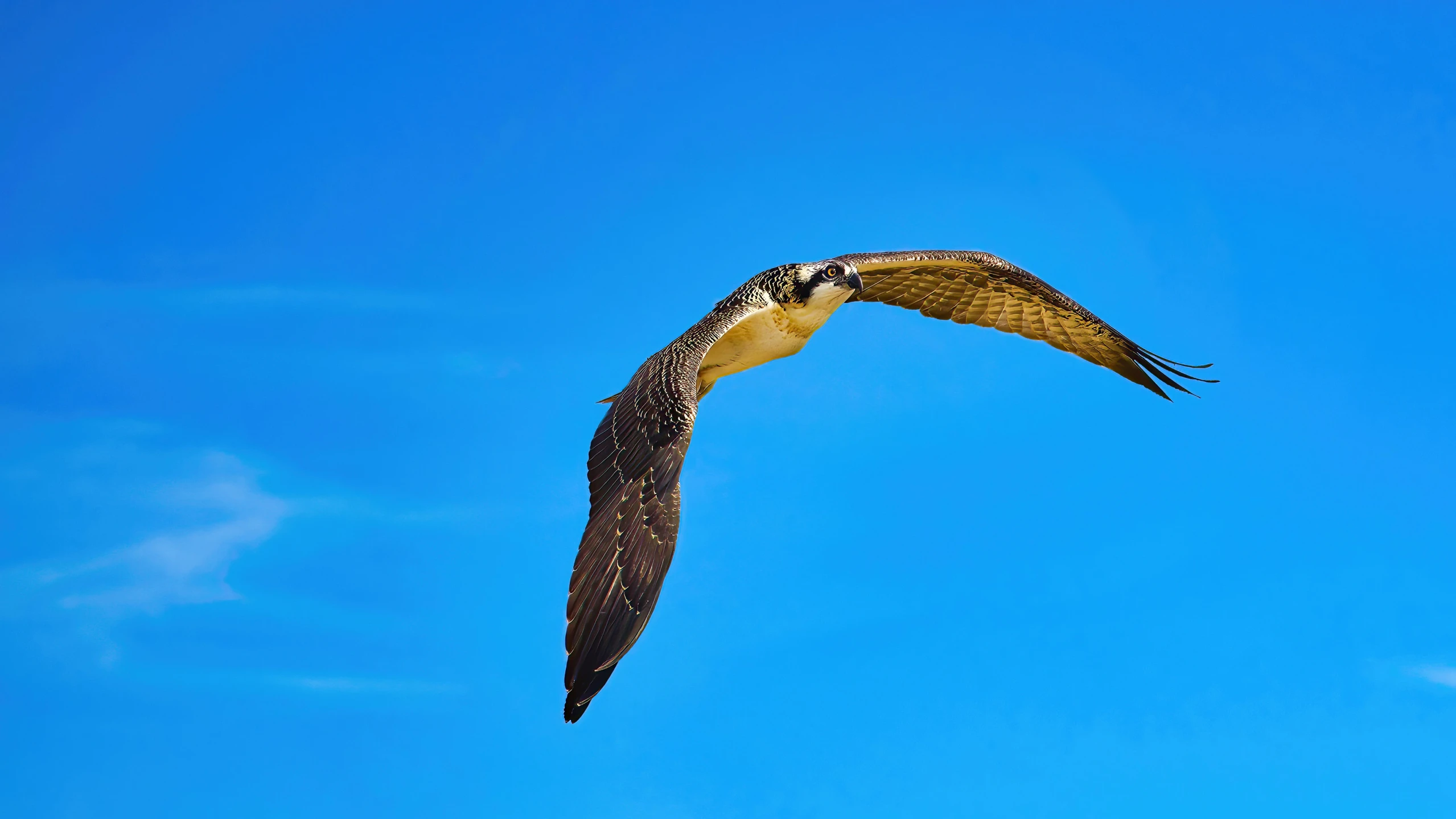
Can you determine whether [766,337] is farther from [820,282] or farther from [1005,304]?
[1005,304]

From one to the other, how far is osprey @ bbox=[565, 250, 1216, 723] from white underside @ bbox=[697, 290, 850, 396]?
0.01m

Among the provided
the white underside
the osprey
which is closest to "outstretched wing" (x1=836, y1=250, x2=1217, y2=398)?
the osprey

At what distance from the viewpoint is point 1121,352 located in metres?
13.1

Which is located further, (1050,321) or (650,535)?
(1050,321)

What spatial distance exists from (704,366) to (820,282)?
1406mm

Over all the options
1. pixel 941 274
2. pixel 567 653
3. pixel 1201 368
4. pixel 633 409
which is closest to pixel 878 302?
pixel 941 274

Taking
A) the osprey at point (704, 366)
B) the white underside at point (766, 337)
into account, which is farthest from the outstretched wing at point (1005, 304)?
the white underside at point (766, 337)

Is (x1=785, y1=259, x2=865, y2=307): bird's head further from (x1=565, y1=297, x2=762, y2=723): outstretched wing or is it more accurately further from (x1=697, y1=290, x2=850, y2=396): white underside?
(x1=565, y1=297, x2=762, y2=723): outstretched wing

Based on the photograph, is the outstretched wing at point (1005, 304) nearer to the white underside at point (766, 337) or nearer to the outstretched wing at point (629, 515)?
the white underside at point (766, 337)

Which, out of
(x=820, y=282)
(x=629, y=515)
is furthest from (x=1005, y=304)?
(x=629, y=515)

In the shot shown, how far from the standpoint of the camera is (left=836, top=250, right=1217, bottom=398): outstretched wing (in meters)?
12.6

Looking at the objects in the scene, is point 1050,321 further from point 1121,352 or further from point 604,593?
point 604,593

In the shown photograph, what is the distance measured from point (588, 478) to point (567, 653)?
1892 mm

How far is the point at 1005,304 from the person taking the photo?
13375 mm
